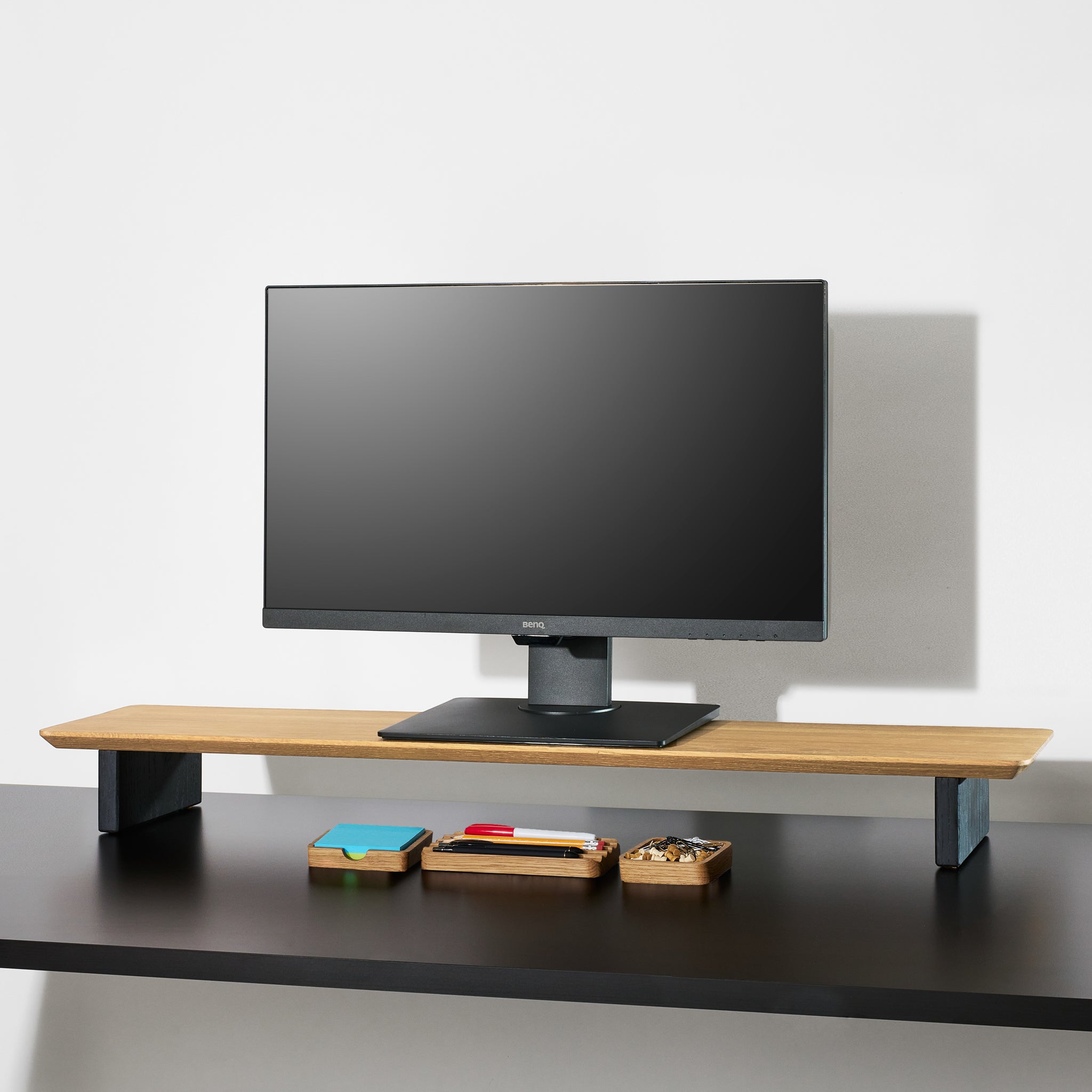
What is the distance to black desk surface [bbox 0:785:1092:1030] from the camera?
105cm

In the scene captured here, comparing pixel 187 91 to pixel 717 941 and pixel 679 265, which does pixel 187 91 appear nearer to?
pixel 679 265

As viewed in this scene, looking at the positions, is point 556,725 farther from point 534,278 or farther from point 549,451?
point 534,278

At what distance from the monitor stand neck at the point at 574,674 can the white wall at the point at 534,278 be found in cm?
29

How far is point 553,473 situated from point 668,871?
470 mm

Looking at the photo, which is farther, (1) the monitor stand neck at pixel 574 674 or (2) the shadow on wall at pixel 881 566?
(2) the shadow on wall at pixel 881 566

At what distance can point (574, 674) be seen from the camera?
1.55m

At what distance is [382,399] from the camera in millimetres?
1560

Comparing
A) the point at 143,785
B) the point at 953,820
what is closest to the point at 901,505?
the point at 953,820

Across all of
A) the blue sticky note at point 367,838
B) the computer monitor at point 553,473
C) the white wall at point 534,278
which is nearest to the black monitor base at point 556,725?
the computer monitor at point 553,473

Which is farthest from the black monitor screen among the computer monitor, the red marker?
the red marker

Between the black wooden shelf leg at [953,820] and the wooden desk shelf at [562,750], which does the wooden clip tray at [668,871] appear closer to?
the wooden desk shelf at [562,750]

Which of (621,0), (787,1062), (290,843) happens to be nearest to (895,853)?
(787,1062)

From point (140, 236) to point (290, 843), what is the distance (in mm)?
952

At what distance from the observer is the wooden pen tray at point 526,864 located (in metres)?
1.36
